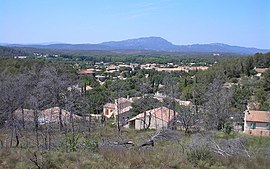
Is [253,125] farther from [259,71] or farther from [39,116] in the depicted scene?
[259,71]

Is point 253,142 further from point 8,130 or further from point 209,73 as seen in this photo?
point 209,73

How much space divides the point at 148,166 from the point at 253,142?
6.71 m

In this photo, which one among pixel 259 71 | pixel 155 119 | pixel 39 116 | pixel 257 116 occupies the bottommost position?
pixel 155 119

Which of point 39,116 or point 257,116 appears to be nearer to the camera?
point 39,116

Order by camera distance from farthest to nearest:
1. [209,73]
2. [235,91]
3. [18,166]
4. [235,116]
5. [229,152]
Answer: [209,73] < [235,91] < [235,116] < [229,152] < [18,166]

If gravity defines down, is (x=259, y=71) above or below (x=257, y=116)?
above

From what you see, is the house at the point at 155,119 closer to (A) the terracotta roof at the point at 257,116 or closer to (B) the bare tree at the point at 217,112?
(B) the bare tree at the point at 217,112

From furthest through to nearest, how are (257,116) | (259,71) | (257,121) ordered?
(259,71)
(257,116)
(257,121)

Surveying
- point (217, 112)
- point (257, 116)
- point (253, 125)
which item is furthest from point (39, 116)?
point (257, 116)

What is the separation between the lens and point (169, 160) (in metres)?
4.65

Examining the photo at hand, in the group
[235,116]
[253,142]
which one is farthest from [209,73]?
[253,142]

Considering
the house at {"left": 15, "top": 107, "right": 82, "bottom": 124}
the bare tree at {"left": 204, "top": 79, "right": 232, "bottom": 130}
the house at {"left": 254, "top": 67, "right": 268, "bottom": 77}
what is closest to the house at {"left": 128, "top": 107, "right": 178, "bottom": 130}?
the bare tree at {"left": 204, "top": 79, "right": 232, "bottom": 130}

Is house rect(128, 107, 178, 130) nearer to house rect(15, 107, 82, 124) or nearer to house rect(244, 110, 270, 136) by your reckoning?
house rect(244, 110, 270, 136)

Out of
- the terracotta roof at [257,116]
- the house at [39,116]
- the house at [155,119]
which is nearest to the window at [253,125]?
the terracotta roof at [257,116]
